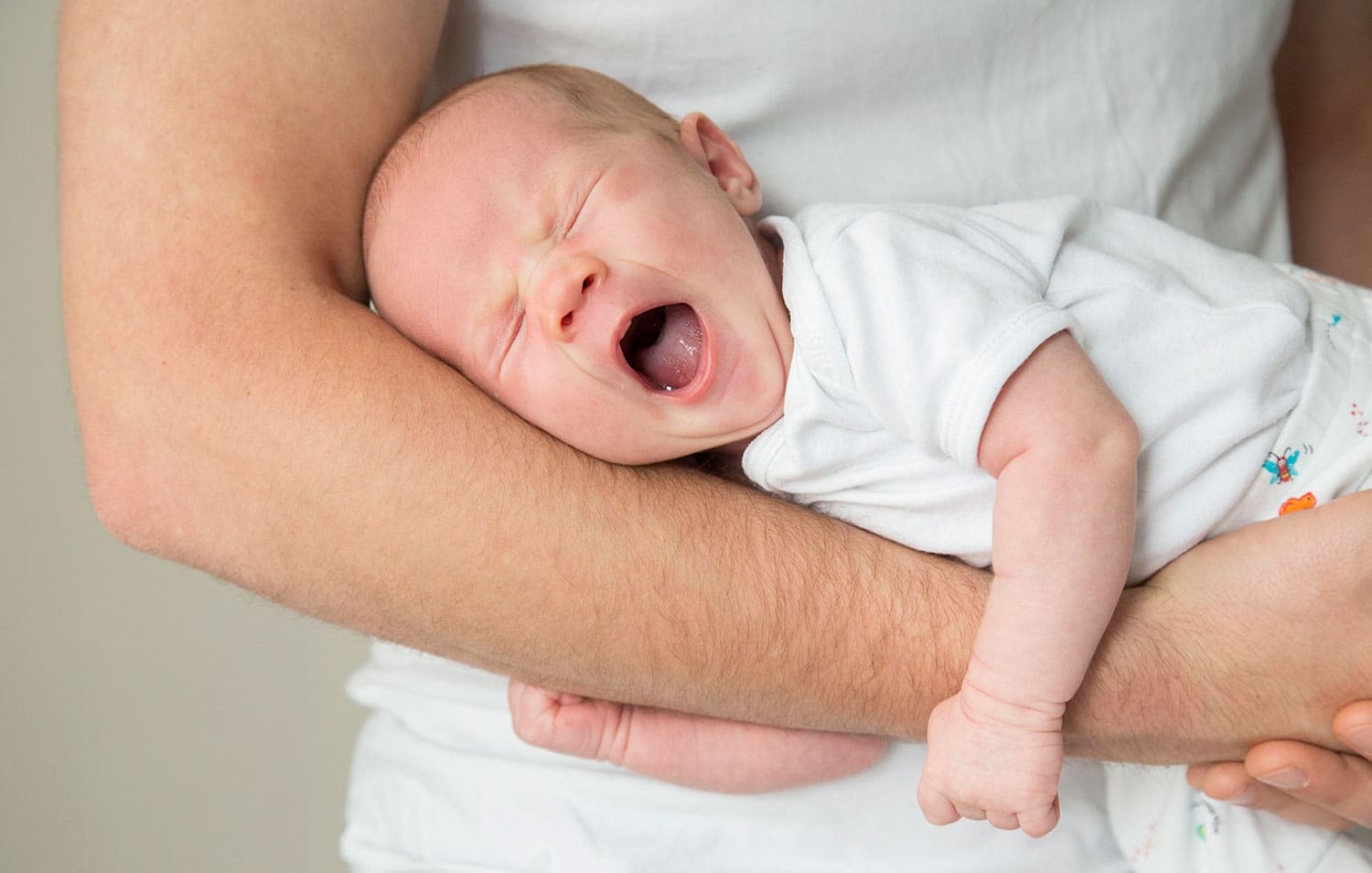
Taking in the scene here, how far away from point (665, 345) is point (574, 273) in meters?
0.16

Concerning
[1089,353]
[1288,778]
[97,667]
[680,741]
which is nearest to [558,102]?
[1089,353]

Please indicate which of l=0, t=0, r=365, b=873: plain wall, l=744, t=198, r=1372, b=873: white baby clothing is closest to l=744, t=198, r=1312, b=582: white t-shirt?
l=744, t=198, r=1372, b=873: white baby clothing

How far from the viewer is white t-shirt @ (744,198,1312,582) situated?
1.05 metres

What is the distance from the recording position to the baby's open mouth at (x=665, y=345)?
1170 mm

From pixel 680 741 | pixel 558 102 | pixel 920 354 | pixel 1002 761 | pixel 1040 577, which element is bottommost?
pixel 680 741

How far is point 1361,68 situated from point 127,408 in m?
1.76

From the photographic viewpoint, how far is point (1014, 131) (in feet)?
4.48

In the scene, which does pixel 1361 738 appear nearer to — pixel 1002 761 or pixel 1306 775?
pixel 1306 775

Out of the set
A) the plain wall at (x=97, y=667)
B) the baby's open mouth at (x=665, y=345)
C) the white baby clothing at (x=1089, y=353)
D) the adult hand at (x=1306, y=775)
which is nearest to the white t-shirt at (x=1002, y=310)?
the white baby clothing at (x=1089, y=353)

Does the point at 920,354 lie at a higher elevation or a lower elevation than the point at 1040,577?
higher

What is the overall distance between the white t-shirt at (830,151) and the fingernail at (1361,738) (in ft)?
1.08

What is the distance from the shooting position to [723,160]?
4.09 feet

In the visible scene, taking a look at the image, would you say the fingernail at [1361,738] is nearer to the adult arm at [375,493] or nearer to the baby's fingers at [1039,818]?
the adult arm at [375,493]

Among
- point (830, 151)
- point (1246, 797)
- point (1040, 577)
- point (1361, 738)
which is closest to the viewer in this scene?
point (1040, 577)
